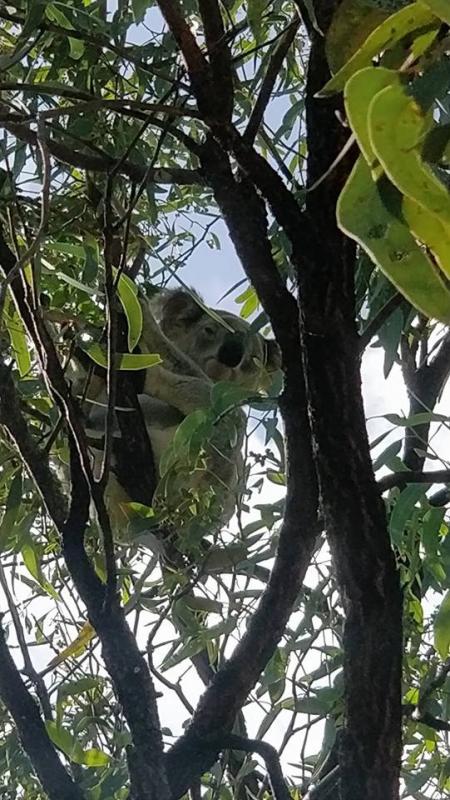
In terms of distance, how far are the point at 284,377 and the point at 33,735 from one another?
1.63 feet

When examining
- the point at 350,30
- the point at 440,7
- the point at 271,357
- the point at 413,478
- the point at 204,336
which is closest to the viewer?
the point at 440,7

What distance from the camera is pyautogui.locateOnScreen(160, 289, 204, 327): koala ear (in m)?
2.96

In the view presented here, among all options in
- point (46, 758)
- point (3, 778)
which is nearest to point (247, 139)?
point (46, 758)

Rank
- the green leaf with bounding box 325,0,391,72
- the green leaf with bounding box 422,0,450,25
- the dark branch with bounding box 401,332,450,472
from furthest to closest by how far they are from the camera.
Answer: the dark branch with bounding box 401,332,450,472, the green leaf with bounding box 325,0,391,72, the green leaf with bounding box 422,0,450,25

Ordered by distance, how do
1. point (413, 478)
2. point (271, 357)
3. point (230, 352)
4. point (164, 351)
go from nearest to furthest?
point (413, 478) < point (271, 357) < point (164, 351) < point (230, 352)

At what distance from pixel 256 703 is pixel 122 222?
916mm

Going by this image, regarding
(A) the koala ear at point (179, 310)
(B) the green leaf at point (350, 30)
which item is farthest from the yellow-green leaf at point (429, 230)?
(A) the koala ear at point (179, 310)

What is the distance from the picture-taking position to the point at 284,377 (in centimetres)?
111

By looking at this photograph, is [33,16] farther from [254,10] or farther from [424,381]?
[424,381]

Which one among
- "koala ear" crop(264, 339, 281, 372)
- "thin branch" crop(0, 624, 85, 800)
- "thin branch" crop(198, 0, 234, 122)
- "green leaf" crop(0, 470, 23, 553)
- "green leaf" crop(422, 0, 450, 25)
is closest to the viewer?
"green leaf" crop(422, 0, 450, 25)

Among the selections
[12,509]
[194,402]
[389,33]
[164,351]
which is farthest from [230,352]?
[389,33]

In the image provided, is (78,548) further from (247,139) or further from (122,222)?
(247,139)

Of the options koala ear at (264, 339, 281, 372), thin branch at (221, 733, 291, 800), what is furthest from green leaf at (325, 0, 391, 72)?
koala ear at (264, 339, 281, 372)

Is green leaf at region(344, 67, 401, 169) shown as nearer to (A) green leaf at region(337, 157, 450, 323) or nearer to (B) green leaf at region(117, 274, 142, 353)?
(A) green leaf at region(337, 157, 450, 323)
